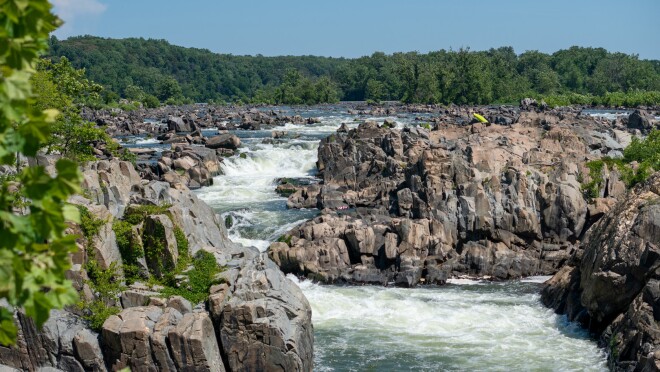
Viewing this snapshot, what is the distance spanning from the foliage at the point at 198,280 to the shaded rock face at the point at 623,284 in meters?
12.2

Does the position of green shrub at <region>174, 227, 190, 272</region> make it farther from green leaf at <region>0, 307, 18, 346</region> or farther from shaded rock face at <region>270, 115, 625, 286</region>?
green leaf at <region>0, 307, 18, 346</region>

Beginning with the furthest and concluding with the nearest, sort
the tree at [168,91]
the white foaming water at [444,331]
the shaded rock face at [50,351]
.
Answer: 1. the tree at [168,91]
2. the white foaming water at [444,331]
3. the shaded rock face at [50,351]

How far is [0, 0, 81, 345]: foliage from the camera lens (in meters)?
4.57

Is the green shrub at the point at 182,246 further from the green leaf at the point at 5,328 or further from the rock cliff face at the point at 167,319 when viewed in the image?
the green leaf at the point at 5,328

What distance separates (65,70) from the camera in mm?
30906

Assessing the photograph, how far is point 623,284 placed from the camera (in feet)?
80.3

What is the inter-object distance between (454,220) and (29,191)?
3242cm

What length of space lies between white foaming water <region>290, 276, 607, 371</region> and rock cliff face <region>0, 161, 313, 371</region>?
2885 millimetres

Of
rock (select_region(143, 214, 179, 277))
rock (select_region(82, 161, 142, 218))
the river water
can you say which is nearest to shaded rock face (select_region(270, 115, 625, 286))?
the river water

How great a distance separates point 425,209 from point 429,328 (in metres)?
11.3

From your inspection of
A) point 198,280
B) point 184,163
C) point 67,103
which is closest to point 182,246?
point 198,280

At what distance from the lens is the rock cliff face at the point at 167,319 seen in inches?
765

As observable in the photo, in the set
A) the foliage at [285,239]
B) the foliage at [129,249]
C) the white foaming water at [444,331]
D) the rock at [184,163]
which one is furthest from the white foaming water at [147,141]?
the foliage at [129,249]

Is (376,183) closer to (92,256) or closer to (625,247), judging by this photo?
(625,247)
